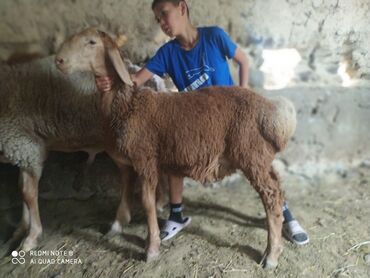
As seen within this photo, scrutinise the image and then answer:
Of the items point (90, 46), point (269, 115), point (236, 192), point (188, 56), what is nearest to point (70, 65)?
point (90, 46)

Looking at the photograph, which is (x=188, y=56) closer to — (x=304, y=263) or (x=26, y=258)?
(x=304, y=263)

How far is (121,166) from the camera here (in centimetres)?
286

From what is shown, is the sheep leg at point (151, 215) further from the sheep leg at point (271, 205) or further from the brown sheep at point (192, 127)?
the sheep leg at point (271, 205)

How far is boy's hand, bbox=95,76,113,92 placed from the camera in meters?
2.31

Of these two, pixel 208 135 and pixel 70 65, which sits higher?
pixel 70 65

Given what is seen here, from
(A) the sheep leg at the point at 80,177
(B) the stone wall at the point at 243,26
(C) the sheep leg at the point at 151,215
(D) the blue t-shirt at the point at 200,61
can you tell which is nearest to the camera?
(C) the sheep leg at the point at 151,215

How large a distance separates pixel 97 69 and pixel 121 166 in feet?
2.85

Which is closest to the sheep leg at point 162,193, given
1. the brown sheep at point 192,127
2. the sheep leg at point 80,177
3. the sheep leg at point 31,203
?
the sheep leg at point 80,177

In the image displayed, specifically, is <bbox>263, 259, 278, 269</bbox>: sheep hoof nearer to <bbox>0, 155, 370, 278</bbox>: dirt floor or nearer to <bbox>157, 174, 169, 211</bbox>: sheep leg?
<bbox>0, 155, 370, 278</bbox>: dirt floor

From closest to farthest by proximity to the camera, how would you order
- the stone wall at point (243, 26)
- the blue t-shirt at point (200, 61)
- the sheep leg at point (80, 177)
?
the blue t-shirt at point (200, 61), the stone wall at point (243, 26), the sheep leg at point (80, 177)

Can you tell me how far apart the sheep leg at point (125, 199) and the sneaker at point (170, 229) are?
1.11ft

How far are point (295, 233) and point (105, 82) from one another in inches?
62.6

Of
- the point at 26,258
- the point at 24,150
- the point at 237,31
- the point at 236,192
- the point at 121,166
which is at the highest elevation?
the point at 237,31

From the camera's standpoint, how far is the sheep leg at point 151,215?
7.75 ft
